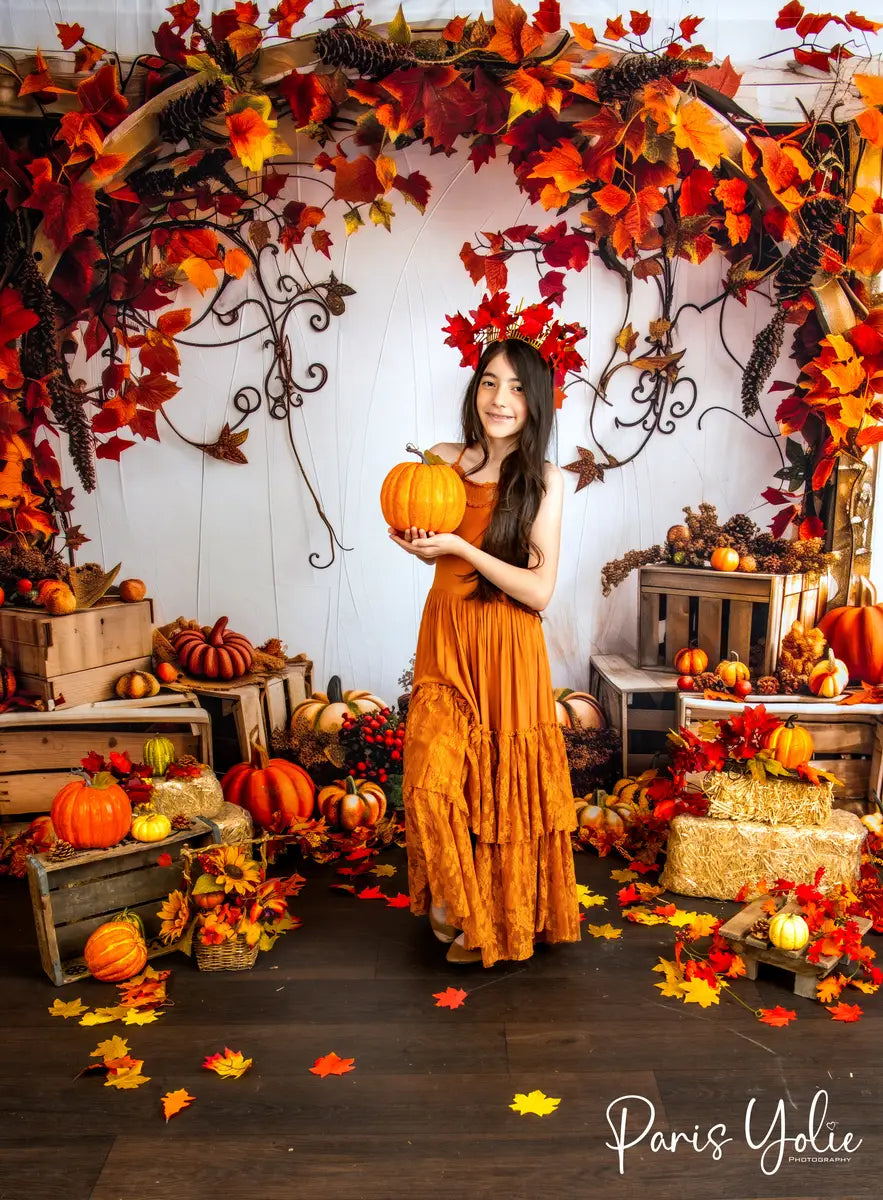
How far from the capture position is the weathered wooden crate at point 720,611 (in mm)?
3477

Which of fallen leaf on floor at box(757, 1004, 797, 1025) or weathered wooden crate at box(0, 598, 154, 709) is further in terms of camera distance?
weathered wooden crate at box(0, 598, 154, 709)

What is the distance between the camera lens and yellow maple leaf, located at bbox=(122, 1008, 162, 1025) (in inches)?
96.0

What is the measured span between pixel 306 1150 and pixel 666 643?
2.26 m

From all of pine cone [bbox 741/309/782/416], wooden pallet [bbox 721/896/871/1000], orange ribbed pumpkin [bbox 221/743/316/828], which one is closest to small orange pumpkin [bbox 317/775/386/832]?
orange ribbed pumpkin [bbox 221/743/316/828]

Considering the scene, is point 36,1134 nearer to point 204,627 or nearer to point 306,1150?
point 306,1150

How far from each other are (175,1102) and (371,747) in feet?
5.37

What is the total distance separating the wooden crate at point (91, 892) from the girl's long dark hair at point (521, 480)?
3.99 feet

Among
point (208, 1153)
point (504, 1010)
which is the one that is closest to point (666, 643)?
point (504, 1010)

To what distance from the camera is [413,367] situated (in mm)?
3801

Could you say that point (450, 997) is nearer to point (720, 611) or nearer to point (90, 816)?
point (90, 816)

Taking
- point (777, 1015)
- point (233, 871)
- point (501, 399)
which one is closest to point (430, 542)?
point (501, 399)

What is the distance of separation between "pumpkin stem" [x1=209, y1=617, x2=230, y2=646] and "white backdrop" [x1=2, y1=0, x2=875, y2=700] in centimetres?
19

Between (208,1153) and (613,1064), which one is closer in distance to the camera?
(208,1153)

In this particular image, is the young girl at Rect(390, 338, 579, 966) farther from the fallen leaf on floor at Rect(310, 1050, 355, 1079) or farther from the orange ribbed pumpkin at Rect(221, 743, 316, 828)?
the orange ribbed pumpkin at Rect(221, 743, 316, 828)
